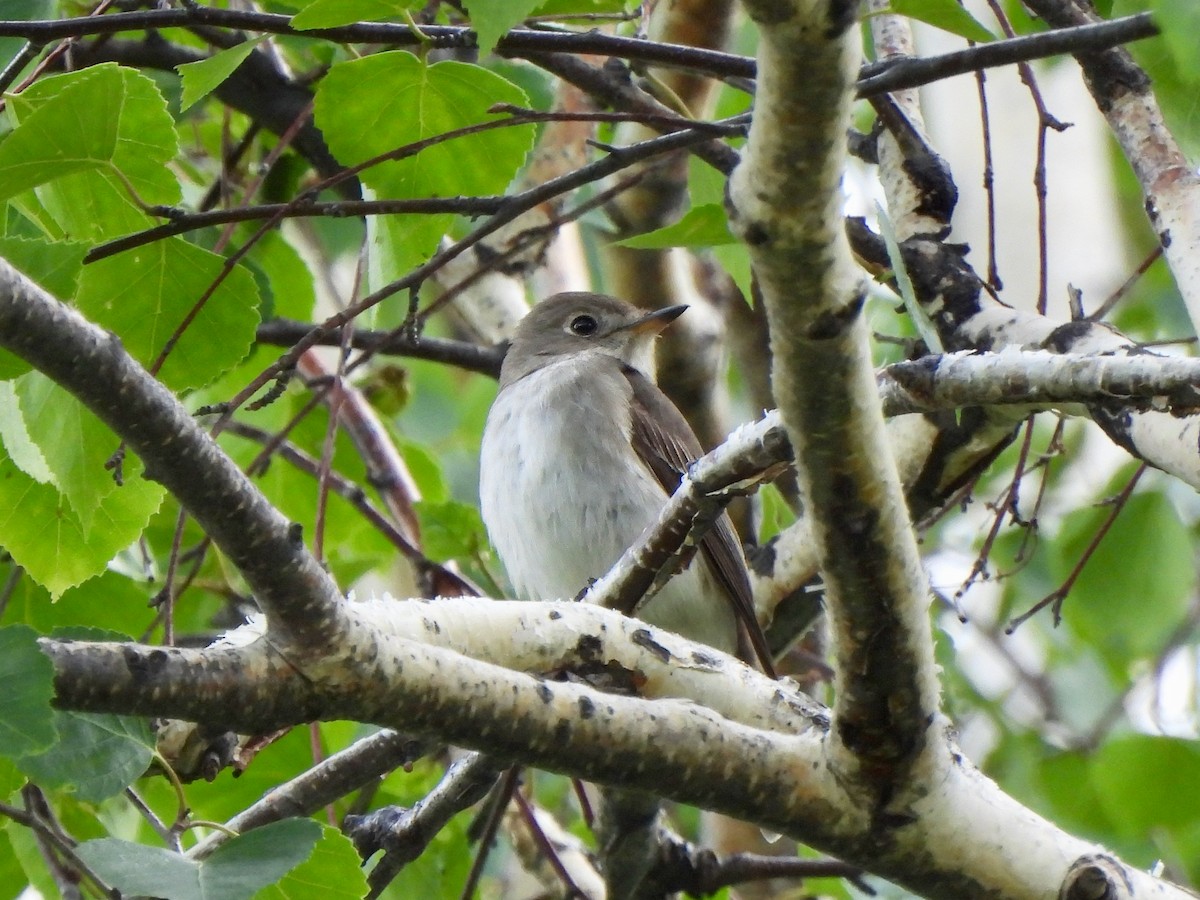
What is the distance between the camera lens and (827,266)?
158 centimetres

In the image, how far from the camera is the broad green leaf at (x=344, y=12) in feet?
7.46

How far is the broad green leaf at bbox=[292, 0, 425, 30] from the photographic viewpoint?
7.46ft

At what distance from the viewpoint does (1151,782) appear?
196 inches

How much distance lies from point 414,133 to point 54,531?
1039 mm

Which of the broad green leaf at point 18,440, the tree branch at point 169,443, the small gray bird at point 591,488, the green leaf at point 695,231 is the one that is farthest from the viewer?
the small gray bird at point 591,488

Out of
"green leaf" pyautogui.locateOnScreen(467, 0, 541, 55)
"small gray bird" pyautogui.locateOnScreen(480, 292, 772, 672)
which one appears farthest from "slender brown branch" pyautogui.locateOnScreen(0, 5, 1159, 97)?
"small gray bird" pyautogui.locateOnScreen(480, 292, 772, 672)

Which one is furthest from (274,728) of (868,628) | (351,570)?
(351,570)

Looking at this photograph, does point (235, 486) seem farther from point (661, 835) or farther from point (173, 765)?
point (661, 835)

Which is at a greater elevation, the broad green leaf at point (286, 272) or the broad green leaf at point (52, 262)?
the broad green leaf at point (286, 272)

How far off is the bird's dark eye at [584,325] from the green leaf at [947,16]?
3.62 meters

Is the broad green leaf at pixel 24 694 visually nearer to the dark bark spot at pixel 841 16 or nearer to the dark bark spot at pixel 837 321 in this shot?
the dark bark spot at pixel 837 321

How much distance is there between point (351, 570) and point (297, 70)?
199 centimetres

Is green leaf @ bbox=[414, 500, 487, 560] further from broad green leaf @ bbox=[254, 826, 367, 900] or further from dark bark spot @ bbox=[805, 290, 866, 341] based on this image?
dark bark spot @ bbox=[805, 290, 866, 341]

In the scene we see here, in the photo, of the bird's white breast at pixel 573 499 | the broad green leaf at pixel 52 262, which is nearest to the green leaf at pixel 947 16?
the broad green leaf at pixel 52 262
